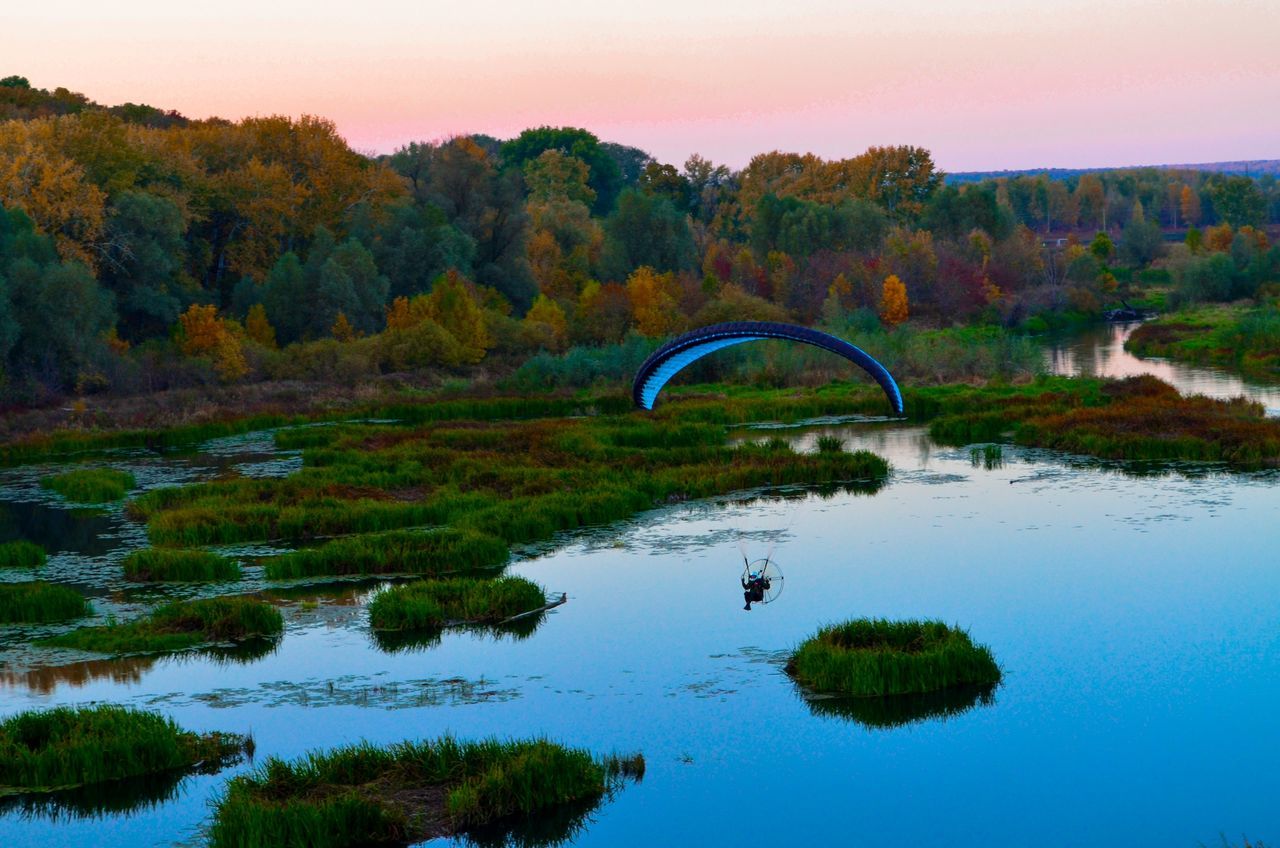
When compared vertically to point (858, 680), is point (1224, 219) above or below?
above

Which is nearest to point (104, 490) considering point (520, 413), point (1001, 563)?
point (520, 413)

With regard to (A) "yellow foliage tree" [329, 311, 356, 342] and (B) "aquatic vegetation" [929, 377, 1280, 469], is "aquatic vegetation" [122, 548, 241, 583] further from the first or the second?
(A) "yellow foliage tree" [329, 311, 356, 342]

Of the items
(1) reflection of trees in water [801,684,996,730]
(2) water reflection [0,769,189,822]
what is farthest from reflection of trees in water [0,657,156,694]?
(1) reflection of trees in water [801,684,996,730]

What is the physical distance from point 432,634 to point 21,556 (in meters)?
10.3

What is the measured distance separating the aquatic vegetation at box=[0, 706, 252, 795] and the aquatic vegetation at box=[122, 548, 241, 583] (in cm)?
844

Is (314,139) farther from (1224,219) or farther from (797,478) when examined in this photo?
(1224,219)

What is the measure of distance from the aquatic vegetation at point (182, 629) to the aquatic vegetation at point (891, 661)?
8545 millimetres

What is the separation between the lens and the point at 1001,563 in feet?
90.0

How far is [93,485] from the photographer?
121 ft

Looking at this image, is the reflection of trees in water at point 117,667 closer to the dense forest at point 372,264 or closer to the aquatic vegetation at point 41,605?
the aquatic vegetation at point 41,605

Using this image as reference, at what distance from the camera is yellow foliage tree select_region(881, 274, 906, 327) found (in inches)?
3194

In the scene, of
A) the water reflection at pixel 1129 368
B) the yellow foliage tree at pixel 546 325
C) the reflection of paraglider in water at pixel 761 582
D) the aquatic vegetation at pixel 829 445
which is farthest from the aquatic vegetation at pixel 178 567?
the yellow foliage tree at pixel 546 325

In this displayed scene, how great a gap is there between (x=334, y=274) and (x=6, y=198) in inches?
564

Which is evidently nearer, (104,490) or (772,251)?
(104,490)
